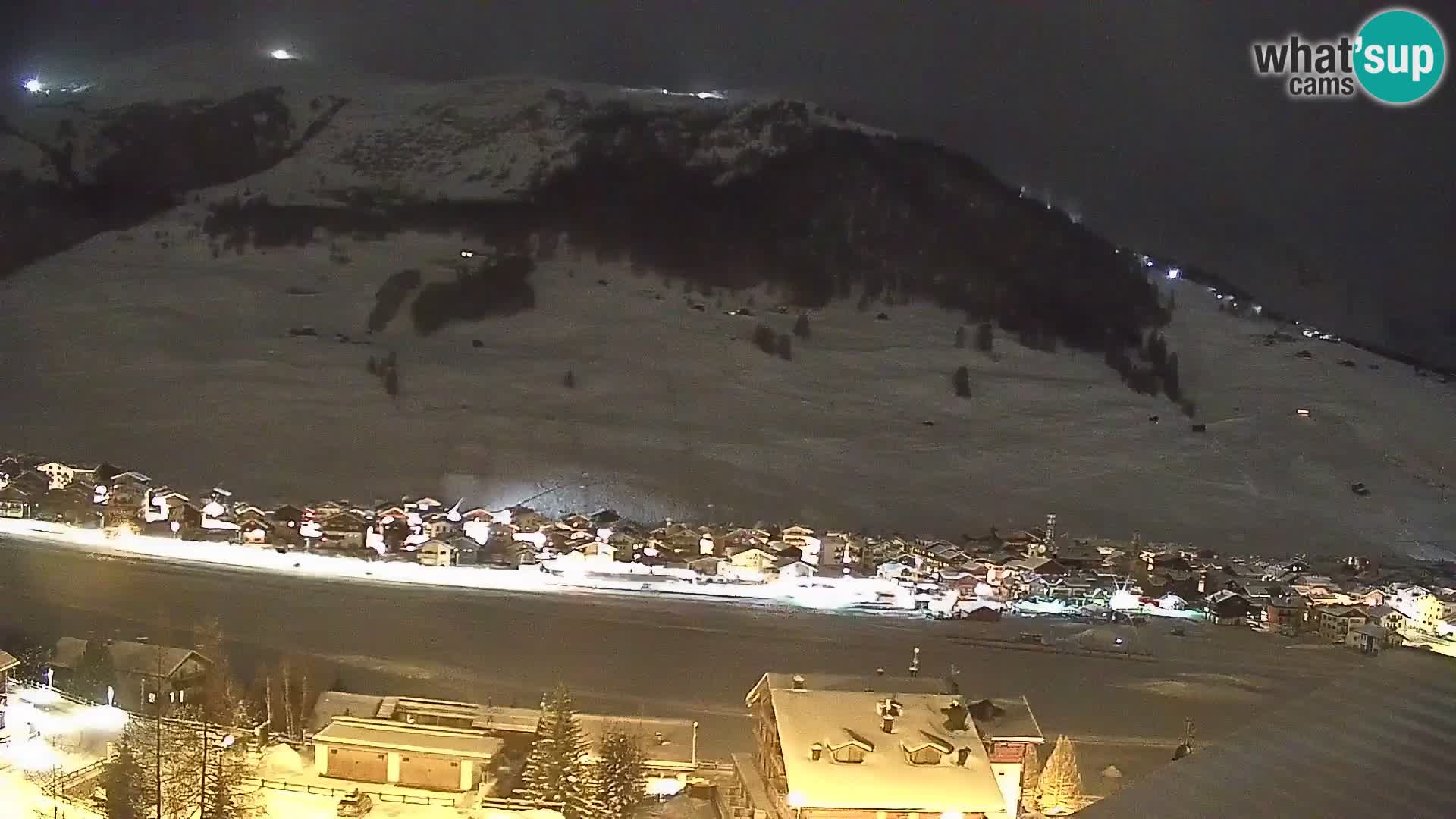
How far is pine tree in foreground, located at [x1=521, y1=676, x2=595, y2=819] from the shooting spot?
12.3 feet

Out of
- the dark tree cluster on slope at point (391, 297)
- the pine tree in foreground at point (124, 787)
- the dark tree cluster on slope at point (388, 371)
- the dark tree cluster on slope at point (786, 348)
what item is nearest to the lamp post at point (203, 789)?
the pine tree in foreground at point (124, 787)

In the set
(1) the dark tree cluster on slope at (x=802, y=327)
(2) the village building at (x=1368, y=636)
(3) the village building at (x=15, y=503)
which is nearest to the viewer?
(2) the village building at (x=1368, y=636)

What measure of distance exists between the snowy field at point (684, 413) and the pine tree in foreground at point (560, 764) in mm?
7451

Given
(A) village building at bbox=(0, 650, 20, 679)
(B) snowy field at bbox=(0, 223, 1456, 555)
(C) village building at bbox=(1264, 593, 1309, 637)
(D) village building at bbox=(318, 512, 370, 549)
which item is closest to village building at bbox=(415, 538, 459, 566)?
(D) village building at bbox=(318, 512, 370, 549)

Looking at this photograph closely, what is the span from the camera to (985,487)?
1385cm

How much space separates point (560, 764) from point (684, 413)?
11716mm

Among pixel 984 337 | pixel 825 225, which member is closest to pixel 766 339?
pixel 984 337

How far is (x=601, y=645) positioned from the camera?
6355 millimetres

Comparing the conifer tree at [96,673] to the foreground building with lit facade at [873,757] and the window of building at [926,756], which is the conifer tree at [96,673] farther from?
the window of building at [926,756]

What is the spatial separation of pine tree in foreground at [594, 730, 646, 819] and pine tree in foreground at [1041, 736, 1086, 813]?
1.47m

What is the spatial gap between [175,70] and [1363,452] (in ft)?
113

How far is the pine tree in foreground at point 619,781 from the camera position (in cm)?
371

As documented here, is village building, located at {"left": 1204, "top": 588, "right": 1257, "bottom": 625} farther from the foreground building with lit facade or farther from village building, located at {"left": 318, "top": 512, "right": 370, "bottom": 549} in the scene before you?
village building, located at {"left": 318, "top": 512, "right": 370, "bottom": 549}

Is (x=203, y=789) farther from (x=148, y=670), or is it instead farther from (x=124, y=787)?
(x=148, y=670)
